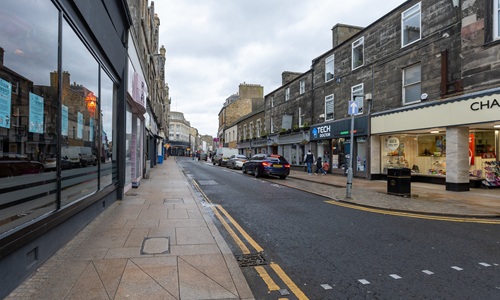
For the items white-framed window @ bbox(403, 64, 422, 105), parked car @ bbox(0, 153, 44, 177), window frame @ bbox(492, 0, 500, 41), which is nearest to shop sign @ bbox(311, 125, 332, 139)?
white-framed window @ bbox(403, 64, 422, 105)

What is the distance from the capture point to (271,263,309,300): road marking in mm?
3391

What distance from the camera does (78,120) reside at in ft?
18.4

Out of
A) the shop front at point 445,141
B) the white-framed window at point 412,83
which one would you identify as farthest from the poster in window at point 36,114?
→ the white-framed window at point 412,83

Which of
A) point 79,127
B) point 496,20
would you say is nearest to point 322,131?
point 496,20

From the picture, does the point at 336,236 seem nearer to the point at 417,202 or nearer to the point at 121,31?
the point at 417,202

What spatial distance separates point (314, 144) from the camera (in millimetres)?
24016

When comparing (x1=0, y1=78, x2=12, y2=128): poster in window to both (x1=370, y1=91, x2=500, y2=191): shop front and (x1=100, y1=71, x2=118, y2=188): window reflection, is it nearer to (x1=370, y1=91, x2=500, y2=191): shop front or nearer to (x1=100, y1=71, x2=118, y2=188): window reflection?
(x1=100, y1=71, x2=118, y2=188): window reflection

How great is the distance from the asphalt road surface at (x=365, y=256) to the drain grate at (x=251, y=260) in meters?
0.02

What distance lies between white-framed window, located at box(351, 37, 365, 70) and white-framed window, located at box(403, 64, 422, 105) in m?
3.71

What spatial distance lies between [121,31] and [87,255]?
7.15 metres

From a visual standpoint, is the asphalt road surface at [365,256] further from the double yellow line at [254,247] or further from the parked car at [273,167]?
the parked car at [273,167]

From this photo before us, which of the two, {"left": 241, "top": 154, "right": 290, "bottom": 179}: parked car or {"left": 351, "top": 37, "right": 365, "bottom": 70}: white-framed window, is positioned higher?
{"left": 351, "top": 37, "right": 365, "bottom": 70}: white-framed window

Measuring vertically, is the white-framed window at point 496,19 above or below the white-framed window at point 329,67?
below

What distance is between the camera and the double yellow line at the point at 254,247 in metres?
3.57
